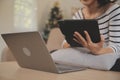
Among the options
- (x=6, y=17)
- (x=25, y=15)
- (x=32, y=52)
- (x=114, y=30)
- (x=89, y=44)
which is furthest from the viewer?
(x=25, y=15)

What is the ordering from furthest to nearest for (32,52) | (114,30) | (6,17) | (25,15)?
1. (25,15)
2. (6,17)
3. (114,30)
4. (32,52)

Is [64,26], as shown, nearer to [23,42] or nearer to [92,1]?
[23,42]

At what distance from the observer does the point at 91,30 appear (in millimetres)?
944

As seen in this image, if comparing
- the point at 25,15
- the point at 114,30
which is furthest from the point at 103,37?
the point at 25,15

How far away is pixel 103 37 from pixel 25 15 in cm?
251

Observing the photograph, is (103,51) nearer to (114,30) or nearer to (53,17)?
(114,30)

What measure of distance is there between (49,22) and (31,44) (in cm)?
247

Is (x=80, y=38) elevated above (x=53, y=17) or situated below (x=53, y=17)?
above

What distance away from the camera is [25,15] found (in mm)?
3432

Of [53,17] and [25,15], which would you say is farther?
[25,15]

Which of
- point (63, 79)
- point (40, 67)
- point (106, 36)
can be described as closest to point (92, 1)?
point (106, 36)

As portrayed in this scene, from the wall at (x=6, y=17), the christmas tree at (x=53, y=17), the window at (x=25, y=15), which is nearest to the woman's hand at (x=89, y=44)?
the christmas tree at (x=53, y=17)

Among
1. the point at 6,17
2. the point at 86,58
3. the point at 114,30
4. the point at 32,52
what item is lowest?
the point at 6,17

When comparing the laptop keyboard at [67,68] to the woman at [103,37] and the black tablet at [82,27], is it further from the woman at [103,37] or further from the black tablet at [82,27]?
the black tablet at [82,27]
